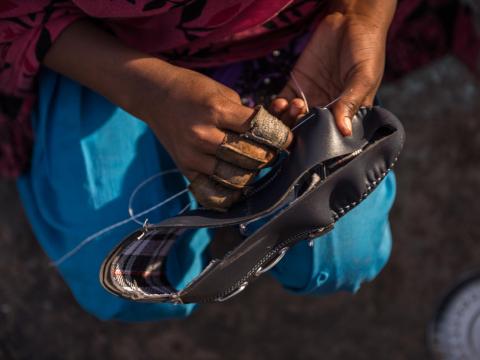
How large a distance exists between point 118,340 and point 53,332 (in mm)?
147

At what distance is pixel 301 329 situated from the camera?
1.64 metres

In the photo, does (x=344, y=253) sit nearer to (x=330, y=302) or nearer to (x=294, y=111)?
(x=294, y=111)

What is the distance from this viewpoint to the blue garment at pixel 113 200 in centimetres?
108

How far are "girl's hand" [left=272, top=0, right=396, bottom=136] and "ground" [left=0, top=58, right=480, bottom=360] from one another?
24.7 inches

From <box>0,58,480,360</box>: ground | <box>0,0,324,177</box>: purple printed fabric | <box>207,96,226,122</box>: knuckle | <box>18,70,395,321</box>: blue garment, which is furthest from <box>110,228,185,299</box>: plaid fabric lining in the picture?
<box>0,58,480,360</box>: ground

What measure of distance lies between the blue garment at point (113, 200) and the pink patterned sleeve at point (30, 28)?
0.32 feet

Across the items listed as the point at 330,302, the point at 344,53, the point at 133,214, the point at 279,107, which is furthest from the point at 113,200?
the point at 330,302

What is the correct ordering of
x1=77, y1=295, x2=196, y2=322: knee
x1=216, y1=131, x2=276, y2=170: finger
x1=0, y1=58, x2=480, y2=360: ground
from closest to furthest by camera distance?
x1=216, y1=131, x2=276, y2=170: finger → x1=77, y1=295, x2=196, y2=322: knee → x1=0, y1=58, x2=480, y2=360: ground

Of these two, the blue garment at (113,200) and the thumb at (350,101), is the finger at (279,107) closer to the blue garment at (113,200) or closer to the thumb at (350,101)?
the thumb at (350,101)

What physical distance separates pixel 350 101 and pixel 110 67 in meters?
0.33

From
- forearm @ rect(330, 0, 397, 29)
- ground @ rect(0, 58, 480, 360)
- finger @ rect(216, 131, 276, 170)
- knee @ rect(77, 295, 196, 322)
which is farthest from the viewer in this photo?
ground @ rect(0, 58, 480, 360)

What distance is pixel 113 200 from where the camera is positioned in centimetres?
108

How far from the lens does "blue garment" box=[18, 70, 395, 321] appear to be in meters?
1.08

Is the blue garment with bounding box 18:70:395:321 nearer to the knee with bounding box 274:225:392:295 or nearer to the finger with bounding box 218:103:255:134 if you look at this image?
the knee with bounding box 274:225:392:295
